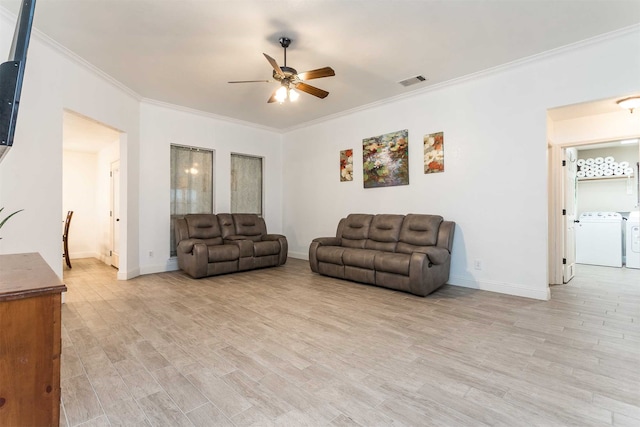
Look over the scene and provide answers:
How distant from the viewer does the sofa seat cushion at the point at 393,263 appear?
3803 mm

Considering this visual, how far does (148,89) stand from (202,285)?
10.0ft

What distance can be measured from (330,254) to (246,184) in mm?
2912

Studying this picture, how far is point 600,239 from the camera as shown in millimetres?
5980

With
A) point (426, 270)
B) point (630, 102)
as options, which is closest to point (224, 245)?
point (426, 270)

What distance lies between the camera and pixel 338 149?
19.4 feet

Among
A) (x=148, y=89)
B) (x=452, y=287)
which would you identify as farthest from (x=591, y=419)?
(x=148, y=89)

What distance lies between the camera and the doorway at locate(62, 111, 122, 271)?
20.8 ft

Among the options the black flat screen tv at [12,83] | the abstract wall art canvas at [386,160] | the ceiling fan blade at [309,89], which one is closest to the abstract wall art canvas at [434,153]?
the abstract wall art canvas at [386,160]

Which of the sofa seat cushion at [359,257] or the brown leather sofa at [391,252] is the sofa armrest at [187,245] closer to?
the brown leather sofa at [391,252]

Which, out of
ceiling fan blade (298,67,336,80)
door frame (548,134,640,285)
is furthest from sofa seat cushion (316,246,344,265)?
door frame (548,134,640,285)

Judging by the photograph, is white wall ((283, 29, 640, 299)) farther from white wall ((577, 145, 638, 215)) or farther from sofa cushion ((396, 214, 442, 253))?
white wall ((577, 145, 638, 215))

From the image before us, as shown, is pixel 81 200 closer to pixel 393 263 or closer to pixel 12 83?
pixel 393 263

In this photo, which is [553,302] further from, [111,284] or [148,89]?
[148,89]

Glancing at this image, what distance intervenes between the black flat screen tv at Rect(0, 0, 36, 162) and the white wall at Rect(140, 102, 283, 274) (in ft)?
14.4
